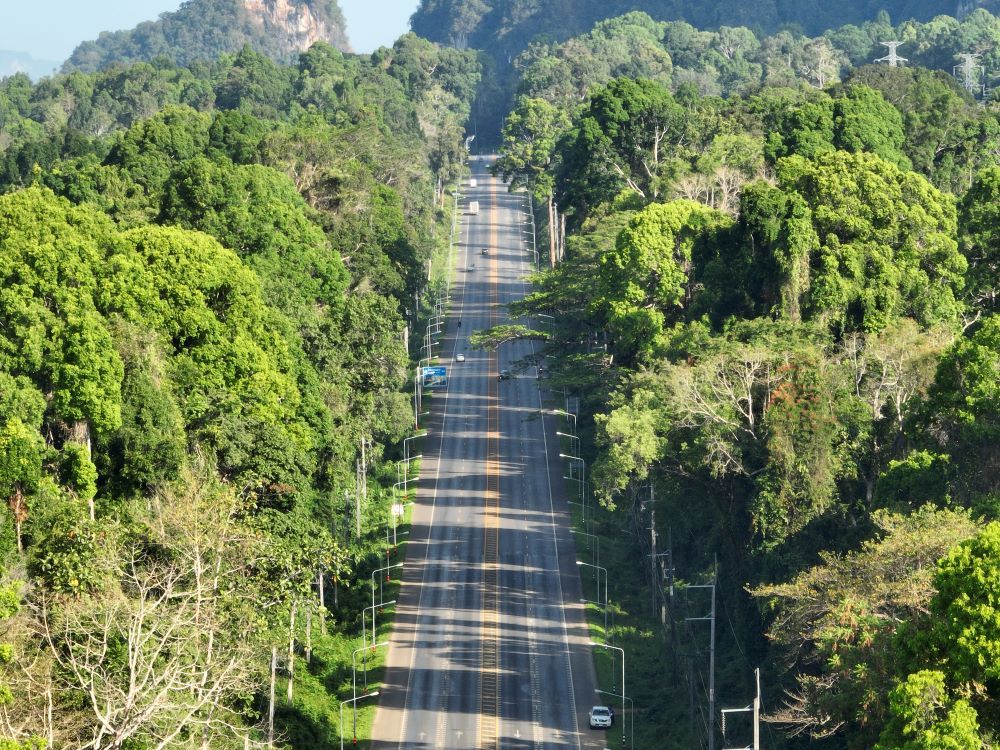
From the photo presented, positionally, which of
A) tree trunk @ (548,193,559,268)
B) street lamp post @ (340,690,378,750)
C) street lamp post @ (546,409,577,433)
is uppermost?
tree trunk @ (548,193,559,268)

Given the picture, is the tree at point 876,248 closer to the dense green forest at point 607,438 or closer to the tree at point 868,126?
the dense green forest at point 607,438

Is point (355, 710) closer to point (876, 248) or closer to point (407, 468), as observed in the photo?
point (876, 248)

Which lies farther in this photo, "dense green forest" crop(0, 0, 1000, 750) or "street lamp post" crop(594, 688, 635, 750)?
"street lamp post" crop(594, 688, 635, 750)

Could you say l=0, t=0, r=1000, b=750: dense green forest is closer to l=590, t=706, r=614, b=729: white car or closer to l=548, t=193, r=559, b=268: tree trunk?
l=590, t=706, r=614, b=729: white car

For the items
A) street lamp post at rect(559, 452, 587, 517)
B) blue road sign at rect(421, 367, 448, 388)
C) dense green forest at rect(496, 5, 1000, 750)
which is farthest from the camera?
blue road sign at rect(421, 367, 448, 388)

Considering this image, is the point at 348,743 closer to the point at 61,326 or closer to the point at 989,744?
the point at 61,326

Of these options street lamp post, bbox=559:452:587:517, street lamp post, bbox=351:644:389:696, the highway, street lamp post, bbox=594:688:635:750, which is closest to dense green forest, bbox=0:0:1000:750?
street lamp post, bbox=351:644:389:696

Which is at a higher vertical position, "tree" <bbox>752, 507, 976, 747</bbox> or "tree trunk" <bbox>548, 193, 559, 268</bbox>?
"tree trunk" <bbox>548, 193, 559, 268</bbox>
